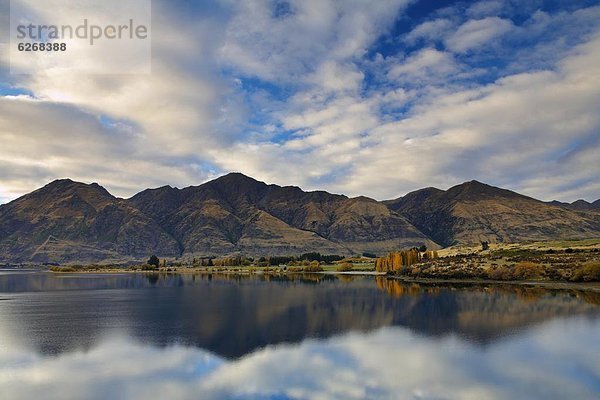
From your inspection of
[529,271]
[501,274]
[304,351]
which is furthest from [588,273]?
[304,351]

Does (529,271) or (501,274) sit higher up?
(529,271)

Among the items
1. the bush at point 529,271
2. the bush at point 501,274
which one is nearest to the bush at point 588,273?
the bush at point 529,271

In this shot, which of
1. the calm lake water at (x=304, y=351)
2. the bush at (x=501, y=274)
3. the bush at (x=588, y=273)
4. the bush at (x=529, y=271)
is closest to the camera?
the calm lake water at (x=304, y=351)

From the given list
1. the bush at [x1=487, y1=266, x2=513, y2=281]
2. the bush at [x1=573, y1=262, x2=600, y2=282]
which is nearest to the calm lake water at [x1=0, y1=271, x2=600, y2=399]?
the bush at [x1=573, y1=262, x2=600, y2=282]

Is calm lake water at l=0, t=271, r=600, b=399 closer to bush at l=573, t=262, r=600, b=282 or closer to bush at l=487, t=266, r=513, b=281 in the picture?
bush at l=573, t=262, r=600, b=282

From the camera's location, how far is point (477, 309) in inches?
2613

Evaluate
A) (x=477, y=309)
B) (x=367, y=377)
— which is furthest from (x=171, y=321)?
(x=477, y=309)

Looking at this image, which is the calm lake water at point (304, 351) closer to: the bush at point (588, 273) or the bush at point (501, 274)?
the bush at point (588, 273)

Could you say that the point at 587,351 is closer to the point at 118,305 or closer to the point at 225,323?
the point at 225,323

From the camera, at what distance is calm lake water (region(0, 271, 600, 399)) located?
29703mm

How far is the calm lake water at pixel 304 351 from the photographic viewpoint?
29703mm

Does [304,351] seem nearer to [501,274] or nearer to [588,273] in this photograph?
[588,273]

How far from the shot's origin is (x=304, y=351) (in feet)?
132

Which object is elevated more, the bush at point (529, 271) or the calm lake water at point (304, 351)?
the bush at point (529, 271)
